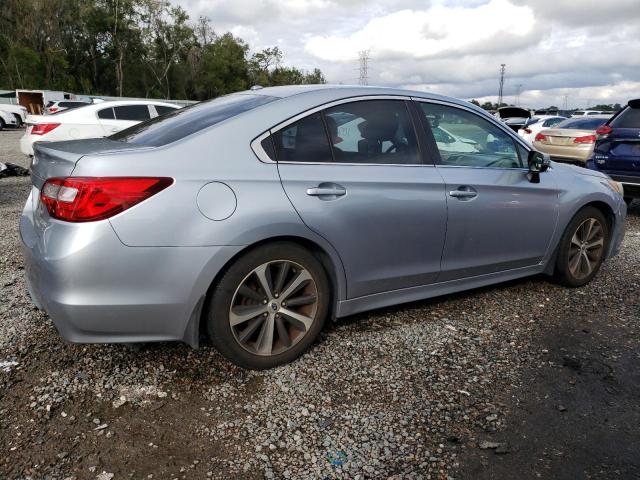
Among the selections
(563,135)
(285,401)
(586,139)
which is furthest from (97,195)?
(563,135)

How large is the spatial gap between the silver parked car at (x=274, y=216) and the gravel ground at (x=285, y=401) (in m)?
0.28

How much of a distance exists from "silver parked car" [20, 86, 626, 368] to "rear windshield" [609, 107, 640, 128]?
180 inches

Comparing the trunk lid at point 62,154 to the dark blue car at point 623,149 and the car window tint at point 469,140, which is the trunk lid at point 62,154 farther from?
the dark blue car at point 623,149

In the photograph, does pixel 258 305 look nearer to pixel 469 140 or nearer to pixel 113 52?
pixel 469 140

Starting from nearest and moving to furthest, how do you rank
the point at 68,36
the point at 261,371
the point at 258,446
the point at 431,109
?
the point at 258,446 < the point at 261,371 < the point at 431,109 < the point at 68,36

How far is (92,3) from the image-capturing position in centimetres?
5009

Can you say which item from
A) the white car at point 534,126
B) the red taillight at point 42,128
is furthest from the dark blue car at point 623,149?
the red taillight at point 42,128

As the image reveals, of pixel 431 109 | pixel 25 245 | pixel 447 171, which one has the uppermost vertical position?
pixel 431 109

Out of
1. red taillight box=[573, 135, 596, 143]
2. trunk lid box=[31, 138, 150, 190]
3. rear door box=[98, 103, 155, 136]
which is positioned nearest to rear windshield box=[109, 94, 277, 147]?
trunk lid box=[31, 138, 150, 190]

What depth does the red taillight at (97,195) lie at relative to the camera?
8.22 ft

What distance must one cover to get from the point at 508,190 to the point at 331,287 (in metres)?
1.61

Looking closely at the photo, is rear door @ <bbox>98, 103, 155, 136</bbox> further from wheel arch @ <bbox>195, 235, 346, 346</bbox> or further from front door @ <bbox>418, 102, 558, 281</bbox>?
wheel arch @ <bbox>195, 235, 346, 346</bbox>

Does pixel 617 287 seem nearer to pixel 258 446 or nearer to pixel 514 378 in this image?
pixel 514 378

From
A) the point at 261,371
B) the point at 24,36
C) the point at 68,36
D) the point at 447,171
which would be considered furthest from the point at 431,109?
the point at 68,36
